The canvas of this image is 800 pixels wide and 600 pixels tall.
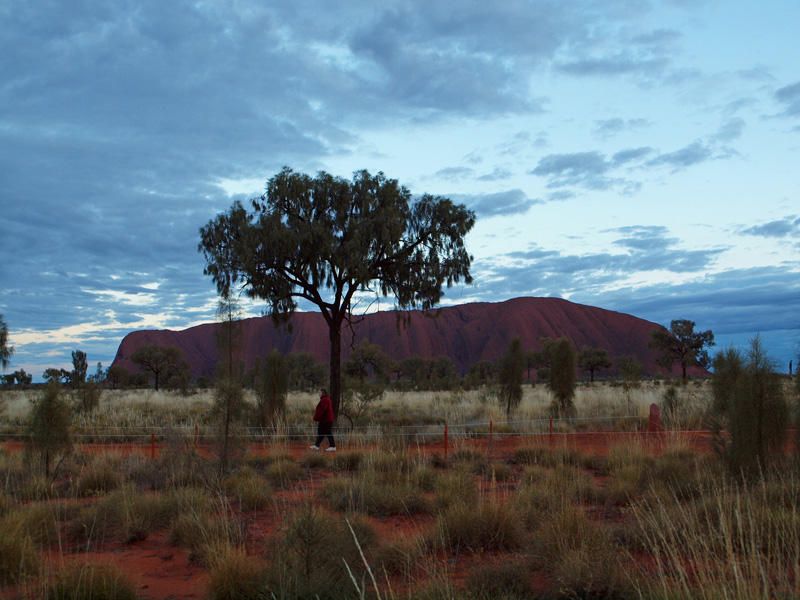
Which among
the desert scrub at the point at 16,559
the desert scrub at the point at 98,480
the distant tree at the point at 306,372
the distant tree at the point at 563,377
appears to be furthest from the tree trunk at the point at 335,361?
the distant tree at the point at 306,372

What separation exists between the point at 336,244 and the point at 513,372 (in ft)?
30.2

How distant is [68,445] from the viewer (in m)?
11.3

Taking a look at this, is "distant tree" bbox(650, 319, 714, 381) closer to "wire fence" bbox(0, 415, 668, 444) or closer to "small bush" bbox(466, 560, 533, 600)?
"wire fence" bbox(0, 415, 668, 444)

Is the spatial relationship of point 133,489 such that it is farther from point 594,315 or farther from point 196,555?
point 594,315

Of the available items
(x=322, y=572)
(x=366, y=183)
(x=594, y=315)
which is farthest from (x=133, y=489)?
(x=594, y=315)

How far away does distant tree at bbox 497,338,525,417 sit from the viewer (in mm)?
22938

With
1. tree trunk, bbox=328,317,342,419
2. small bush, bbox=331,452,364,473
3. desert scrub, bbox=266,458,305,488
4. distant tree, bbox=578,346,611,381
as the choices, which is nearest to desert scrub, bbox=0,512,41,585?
desert scrub, bbox=266,458,305,488

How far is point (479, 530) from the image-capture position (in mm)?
6980

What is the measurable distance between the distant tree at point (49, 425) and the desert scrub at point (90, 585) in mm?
6368

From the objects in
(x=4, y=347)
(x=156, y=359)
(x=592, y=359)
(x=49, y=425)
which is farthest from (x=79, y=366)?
(x=592, y=359)

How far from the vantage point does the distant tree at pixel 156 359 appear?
5853 centimetres

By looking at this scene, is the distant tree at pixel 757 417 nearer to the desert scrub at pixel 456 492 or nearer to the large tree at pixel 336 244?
the desert scrub at pixel 456 492

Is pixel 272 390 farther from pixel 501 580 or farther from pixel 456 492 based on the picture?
pixel 501 580

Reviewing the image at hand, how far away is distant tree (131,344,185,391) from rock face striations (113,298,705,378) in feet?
155
